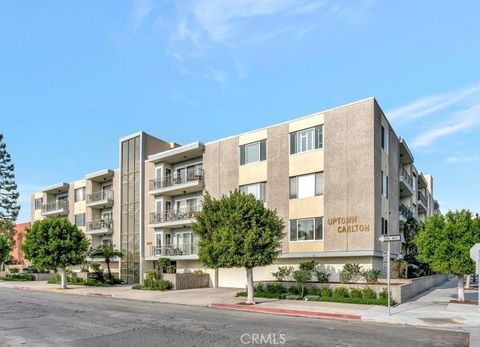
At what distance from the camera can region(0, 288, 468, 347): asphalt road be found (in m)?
12.9

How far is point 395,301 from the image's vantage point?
2244 cm

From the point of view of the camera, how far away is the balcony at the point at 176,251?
122 ft

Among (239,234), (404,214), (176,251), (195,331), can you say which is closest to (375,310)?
(239,234)

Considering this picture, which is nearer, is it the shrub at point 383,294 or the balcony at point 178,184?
the shrub at point 383,294

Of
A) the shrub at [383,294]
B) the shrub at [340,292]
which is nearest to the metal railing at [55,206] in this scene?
the shrub at [340,292]

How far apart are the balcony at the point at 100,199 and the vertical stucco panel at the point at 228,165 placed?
17325 mm

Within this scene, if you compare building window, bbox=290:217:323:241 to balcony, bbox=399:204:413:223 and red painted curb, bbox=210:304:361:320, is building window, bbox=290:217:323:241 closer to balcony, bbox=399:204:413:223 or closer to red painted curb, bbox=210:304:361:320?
red painted curb, bbox=210:304:361:320

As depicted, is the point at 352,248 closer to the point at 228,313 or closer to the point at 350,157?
the point at 350,157

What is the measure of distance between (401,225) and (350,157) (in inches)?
513

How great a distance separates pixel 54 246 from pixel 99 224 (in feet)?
39.5

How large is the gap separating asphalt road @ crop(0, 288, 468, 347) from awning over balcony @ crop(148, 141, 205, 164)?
63.2 ft

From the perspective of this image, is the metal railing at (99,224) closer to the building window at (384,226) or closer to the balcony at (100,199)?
the balcony at (100,199)

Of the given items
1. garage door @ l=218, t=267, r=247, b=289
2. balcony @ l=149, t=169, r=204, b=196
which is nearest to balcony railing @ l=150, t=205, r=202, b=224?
balcony @ l=149, t=169, r=204, b=196

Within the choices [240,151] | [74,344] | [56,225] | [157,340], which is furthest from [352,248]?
[56,225]
